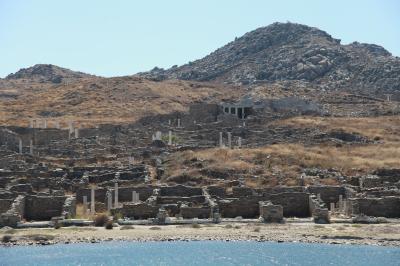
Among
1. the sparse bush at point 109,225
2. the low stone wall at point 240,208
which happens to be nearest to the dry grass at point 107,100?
the low stone wall at point 240,208

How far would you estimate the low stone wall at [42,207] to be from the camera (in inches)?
2124

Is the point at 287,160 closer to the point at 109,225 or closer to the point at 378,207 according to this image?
the point at 378,207

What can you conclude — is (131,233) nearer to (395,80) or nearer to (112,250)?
(112,250)

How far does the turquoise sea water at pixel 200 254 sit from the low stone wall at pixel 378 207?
8532 mm

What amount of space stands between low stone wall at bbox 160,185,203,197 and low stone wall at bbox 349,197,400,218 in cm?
A: 1145

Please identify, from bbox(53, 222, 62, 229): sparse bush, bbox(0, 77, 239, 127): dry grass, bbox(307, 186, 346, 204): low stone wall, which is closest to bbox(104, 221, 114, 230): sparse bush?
bbox(53, 222, 62, 229): sparse bush

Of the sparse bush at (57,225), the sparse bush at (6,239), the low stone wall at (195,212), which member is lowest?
the sparse bush at (6,239)

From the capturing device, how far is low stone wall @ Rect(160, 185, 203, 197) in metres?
58.0

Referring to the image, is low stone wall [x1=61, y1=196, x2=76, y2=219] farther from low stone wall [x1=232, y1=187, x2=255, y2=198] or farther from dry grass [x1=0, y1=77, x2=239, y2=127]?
dry grass [x1=0, y1=77, x2=239, y2=127]

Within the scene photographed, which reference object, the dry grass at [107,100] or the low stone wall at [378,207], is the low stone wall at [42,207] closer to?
the low stone wall at [378,207]

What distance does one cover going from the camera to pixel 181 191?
58406 millimetres

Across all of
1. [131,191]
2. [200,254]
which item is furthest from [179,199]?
[200,254]

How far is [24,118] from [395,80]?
80.6m

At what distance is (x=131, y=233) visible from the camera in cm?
4806
